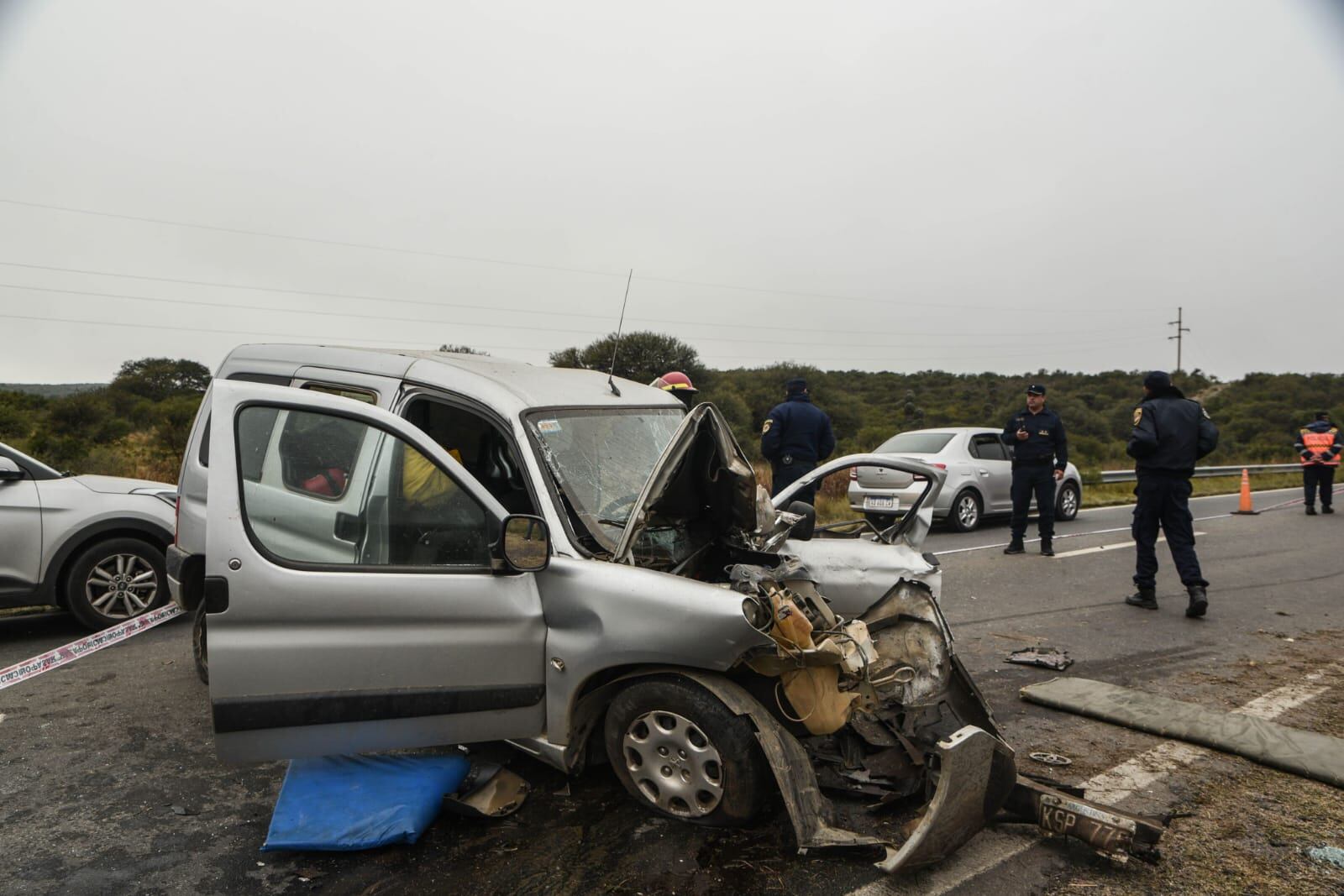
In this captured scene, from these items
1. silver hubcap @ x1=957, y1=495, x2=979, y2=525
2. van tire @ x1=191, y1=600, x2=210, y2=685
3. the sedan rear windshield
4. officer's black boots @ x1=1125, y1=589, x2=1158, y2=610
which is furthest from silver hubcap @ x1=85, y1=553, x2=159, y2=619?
silver hubcap @ x1=957, y1=495, x2=979, y2=525

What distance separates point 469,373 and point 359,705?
1.52 meters

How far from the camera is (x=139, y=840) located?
2.87 m

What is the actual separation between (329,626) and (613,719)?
1069 mm

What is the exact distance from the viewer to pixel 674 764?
2.86 m

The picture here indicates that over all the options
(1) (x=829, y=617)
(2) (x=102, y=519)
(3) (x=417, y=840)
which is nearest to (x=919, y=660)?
(1) (x=829, y=617)

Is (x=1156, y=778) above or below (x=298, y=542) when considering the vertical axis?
below

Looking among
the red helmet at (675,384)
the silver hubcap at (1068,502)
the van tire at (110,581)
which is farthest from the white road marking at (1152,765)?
the silver hubcap at (1068,502)

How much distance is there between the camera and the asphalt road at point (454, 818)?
2.59 meters

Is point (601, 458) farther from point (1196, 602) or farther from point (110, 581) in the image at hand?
point (1196, 602)

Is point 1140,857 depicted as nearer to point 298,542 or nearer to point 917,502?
point 917,502

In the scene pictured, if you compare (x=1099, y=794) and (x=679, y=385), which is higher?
(x=679, y=385)

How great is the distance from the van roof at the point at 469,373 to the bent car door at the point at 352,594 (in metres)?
0.62

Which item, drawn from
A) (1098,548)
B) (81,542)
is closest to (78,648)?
(81,542)

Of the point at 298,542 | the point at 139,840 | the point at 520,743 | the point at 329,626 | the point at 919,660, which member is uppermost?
the point at 298,542
